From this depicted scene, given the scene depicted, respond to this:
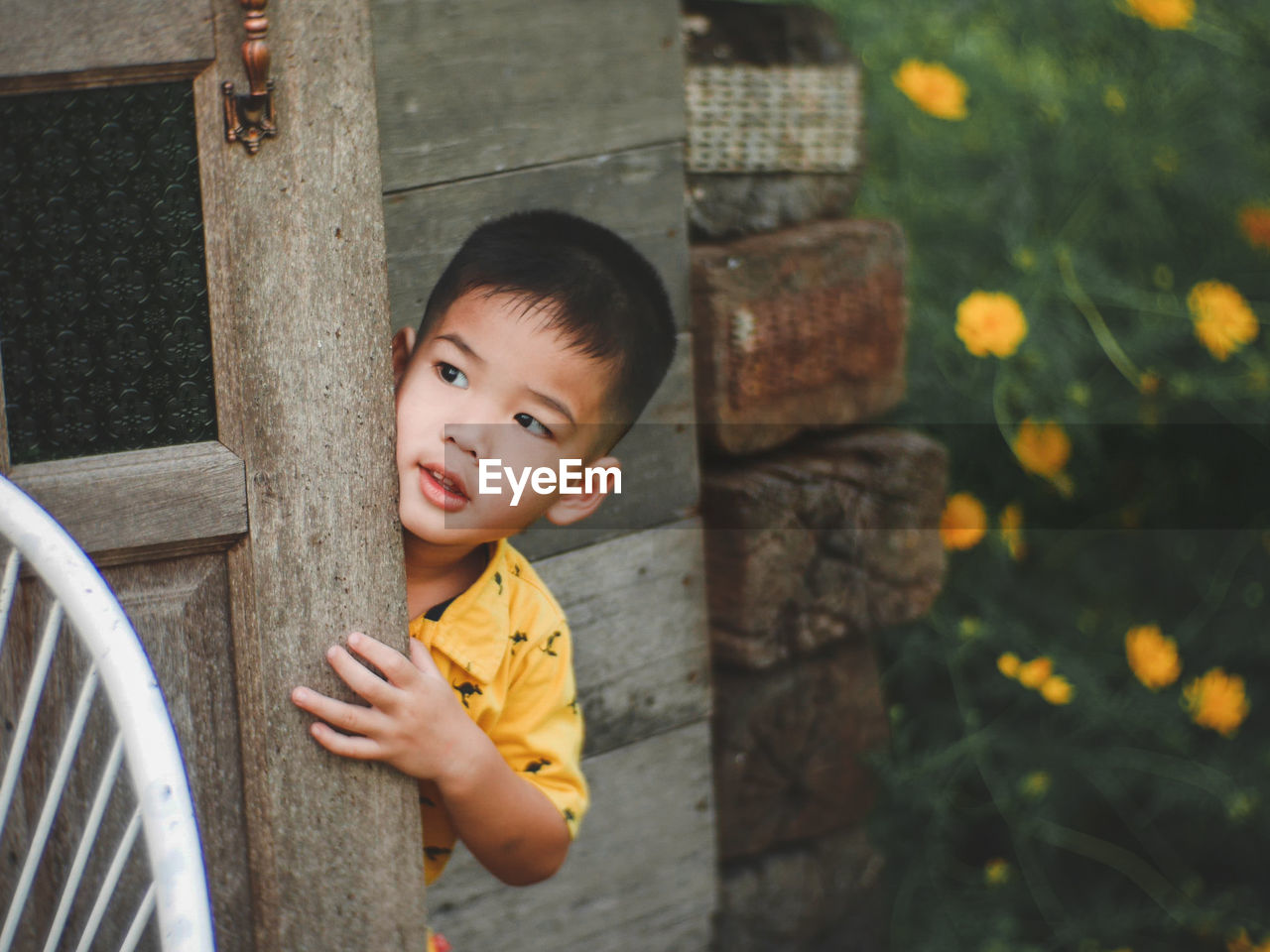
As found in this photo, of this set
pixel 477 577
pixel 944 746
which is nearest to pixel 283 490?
pixel 477 577

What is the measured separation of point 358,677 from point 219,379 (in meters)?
0.28

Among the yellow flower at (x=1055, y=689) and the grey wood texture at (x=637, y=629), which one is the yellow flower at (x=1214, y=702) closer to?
the yellow flower at (x=1055, y=689)

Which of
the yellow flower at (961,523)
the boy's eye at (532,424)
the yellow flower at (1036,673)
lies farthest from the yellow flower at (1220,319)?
the boy's eye at (532,424)

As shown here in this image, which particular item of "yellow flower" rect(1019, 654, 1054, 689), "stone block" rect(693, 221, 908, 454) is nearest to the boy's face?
"stone block" rect(693, 221, 908, 454)

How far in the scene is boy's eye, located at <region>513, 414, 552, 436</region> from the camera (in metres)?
1.01

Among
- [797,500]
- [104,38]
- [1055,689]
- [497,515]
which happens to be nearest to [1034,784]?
[1055,689]

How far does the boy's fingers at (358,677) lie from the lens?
3.21ft

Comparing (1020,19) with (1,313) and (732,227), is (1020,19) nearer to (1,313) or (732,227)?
(732,227)

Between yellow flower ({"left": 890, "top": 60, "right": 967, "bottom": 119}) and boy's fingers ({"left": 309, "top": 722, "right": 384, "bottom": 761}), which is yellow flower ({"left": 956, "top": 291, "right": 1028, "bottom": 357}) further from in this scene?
boy's fingers ({"left": 309, "top": 722, "right": 384, "bottom": 761})

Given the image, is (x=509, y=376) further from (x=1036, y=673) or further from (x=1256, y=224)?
(x=1256, y=224)

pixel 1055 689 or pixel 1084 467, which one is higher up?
pixel 1084 467

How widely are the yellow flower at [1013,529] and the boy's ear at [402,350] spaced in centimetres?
129

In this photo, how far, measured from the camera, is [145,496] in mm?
940

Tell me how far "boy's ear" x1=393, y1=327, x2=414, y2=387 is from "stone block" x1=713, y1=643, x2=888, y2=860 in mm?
747
